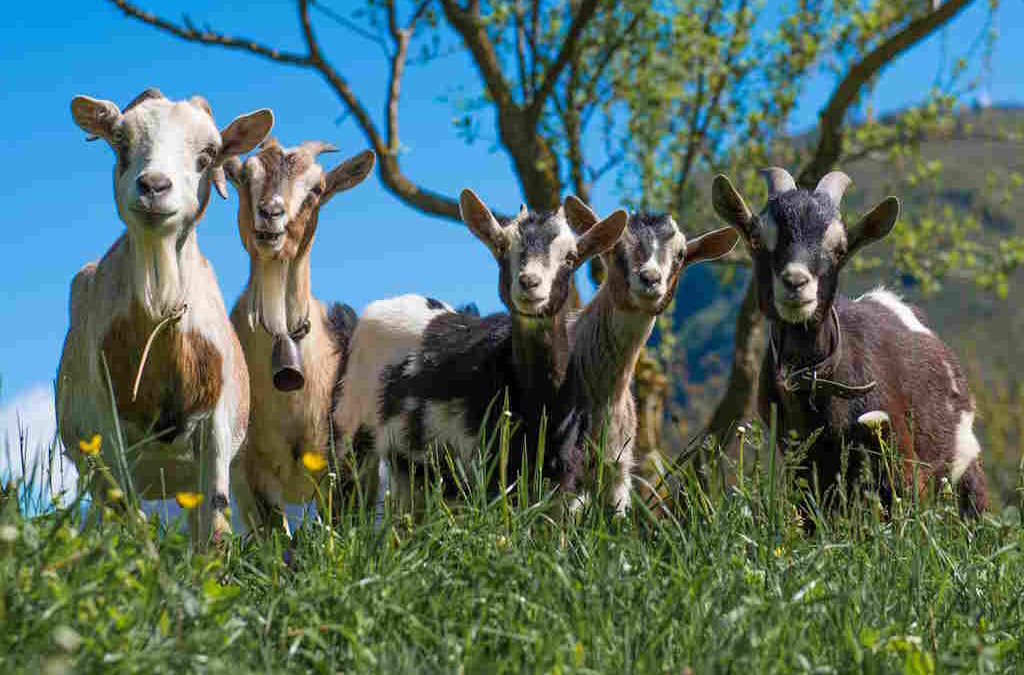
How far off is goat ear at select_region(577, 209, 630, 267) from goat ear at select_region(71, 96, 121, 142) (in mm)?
2401

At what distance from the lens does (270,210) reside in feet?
21.6

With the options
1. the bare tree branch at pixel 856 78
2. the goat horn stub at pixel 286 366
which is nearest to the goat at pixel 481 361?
the goat horn stub at pixel 286 366

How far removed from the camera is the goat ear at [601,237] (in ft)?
21.3

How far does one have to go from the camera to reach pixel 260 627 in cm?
354

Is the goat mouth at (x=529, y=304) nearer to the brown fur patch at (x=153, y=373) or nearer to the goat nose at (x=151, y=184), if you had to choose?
the brown fur patch at (x=153, y=373)

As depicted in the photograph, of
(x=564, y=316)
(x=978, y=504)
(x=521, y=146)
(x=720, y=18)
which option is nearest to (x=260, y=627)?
(x=564, y=316)

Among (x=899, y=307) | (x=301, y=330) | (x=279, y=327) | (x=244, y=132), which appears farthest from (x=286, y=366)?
(x=899, y=307)

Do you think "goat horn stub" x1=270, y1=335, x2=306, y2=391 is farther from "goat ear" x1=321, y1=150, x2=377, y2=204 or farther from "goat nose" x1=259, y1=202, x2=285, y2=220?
"goat ear" x1=321, y1=150, x2=377, y2=204

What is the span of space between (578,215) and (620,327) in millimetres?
670

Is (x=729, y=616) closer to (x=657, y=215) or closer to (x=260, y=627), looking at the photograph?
(x=260, y=627)

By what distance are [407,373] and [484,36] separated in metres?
7.27

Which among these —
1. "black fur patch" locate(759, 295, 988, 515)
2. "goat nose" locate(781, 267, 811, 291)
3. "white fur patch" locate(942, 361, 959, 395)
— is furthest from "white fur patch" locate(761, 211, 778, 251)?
"white fur patch" locate(942, 361, 959, 395)

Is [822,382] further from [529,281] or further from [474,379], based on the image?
[474,379]

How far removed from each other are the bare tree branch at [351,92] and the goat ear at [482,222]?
6.63 m
